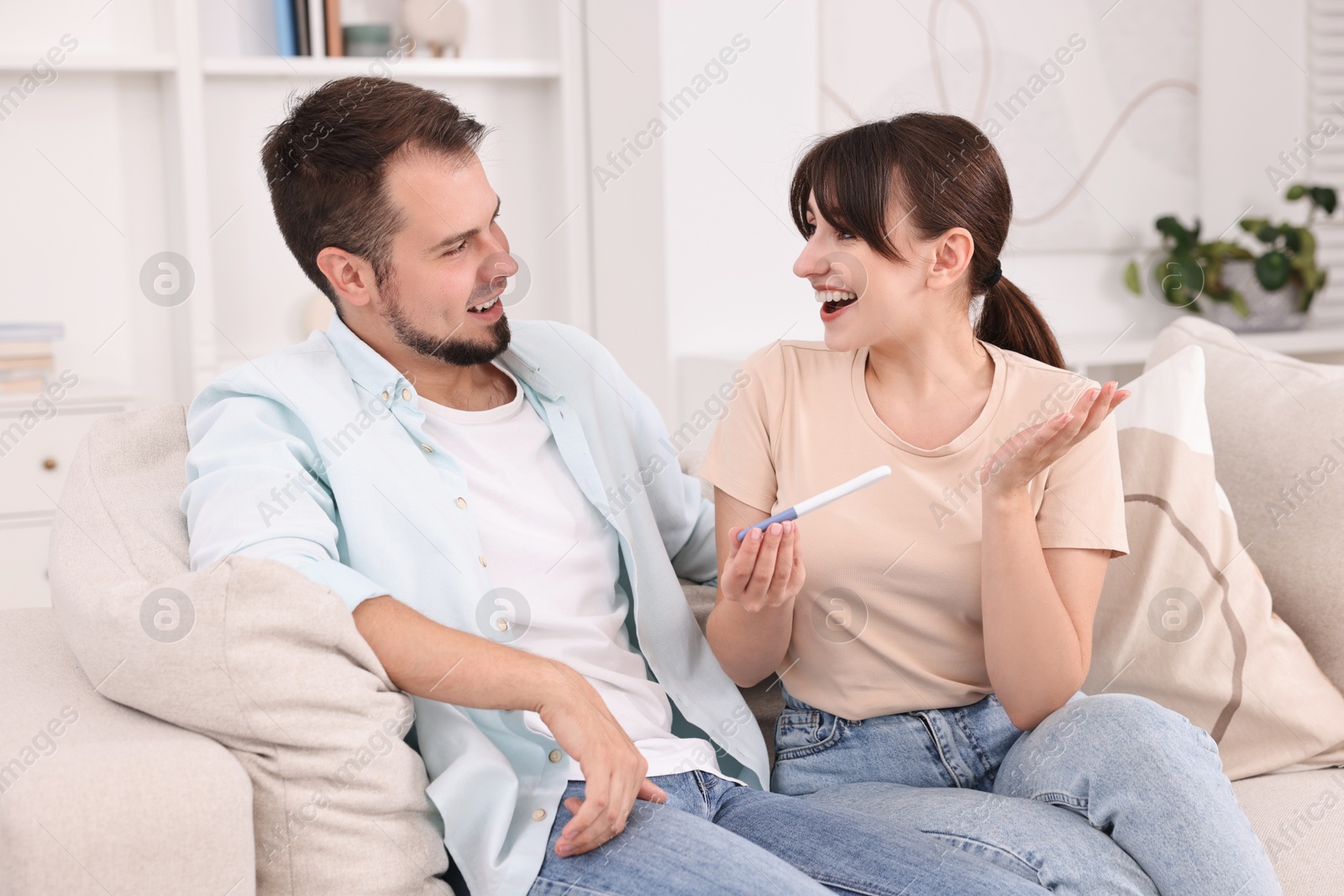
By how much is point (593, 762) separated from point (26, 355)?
220cm

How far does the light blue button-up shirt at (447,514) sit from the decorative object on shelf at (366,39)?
181 centimetres

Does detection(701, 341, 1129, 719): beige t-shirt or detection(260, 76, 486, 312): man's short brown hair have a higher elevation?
detection(260, 76, 486, 312): man's short brown hair

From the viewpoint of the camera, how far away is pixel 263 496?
1096mm

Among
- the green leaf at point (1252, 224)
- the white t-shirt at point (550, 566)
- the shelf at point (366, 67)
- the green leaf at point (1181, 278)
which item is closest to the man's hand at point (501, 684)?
the white t-shirt at point (550, 566)

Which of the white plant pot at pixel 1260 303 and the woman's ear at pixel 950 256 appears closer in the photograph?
the woman's ear at pixel 950 256

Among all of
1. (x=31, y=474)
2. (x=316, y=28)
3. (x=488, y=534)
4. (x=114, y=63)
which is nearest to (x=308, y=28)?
(x=316, y=28)

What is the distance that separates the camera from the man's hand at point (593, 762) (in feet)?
3.35

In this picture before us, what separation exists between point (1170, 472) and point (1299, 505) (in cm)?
18

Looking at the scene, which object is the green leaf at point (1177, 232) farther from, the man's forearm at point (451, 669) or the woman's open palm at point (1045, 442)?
the man's forearm at point (451, 669)

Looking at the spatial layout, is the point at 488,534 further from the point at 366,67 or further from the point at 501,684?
the point at 366,67

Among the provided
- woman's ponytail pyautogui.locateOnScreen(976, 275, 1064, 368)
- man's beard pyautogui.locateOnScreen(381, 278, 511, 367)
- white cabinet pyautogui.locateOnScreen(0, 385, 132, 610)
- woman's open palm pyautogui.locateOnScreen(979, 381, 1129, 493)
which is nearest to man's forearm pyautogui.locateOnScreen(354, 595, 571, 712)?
man's beard pyautogui.locateOnScreen(381, 278, 511, 367)

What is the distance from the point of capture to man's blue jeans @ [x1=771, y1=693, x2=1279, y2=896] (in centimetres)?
107

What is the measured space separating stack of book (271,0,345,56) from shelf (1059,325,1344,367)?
6.38ft

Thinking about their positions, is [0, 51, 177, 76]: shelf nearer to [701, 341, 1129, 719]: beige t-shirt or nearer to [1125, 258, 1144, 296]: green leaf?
[701, 341, 1129, 719]: beige t-shirt
